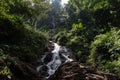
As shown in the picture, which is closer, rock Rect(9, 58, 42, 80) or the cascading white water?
rock Rect(9, 58, 42, 80)

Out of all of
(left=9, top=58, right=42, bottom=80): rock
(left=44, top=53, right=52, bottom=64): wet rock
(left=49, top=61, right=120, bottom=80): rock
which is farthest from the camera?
(left=44, top=53, right=52, bottom=64): wet rock

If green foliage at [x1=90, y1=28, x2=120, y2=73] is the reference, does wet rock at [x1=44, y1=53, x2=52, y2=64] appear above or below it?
below

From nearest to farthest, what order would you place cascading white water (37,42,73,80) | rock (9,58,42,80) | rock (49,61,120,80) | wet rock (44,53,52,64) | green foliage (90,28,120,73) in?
rock (49,61,120,80) → rock (9,58,42,80) → green foliage (90,28,120,73) → cascading white water (37,42,73,80) → wet rock (44,53,52,64)

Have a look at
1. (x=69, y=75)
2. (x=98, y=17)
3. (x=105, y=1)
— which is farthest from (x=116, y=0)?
(x=69, y=75)

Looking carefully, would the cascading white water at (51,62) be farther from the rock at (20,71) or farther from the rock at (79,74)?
the rock at (79,74)

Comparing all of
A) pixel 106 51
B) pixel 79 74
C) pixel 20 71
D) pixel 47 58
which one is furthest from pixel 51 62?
pixel 79 74

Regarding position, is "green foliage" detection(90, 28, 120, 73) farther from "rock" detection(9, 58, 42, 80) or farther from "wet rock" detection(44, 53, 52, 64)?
"rock" detection(9, 58, 42, 80)

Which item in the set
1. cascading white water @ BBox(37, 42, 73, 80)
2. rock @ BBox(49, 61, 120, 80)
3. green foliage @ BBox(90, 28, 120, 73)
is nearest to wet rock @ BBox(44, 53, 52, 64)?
cascading white water @ BBox(37, 42, 73, 80)

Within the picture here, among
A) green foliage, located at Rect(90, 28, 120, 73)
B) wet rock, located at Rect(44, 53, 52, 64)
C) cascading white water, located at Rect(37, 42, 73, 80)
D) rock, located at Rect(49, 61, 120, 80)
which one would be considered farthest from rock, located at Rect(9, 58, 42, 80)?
wet rock, located at Rect(44, 53, 52, 64)

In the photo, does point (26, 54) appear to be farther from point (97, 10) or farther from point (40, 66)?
point (97, 10)

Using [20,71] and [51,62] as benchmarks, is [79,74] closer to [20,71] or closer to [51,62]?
[20,71]

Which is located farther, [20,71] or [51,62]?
[51,62]

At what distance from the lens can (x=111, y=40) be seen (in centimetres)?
1435

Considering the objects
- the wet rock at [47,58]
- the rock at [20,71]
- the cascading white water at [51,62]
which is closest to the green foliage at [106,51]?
the cascading white water at [51,62]
